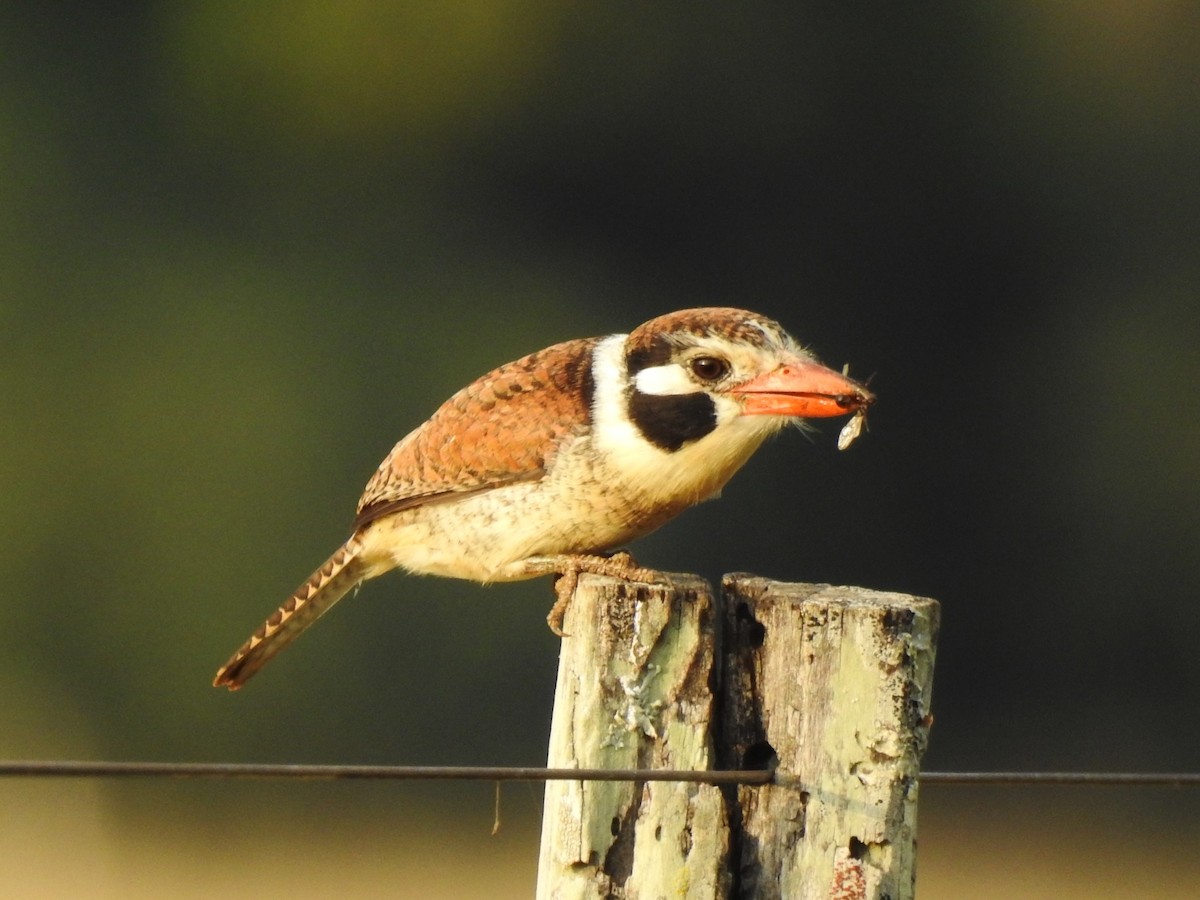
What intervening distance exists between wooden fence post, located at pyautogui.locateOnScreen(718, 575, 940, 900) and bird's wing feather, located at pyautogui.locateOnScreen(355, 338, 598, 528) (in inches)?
58.0

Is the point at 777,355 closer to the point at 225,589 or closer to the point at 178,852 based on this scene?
the point at 178,852

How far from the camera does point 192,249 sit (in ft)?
47.6

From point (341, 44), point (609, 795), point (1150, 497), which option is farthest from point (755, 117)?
point (609, 795)

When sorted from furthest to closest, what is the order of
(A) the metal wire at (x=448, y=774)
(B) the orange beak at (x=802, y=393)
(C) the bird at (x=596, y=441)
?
(C) the bird at (x=596, y=441), (B) the orange beak at (x=802, y=393), (A) the metal wire at (x=448, y=774)

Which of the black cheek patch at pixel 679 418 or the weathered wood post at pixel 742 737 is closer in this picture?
the weathered wood post at pixel 742 737

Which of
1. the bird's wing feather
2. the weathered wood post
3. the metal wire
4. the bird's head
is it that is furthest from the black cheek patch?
the metal wire

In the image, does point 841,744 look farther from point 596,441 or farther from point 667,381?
point 596,441

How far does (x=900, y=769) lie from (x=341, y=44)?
44.7 feet

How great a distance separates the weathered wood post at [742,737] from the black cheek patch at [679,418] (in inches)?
39.4

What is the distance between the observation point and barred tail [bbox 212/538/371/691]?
→ 485cm

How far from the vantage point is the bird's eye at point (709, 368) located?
4.10 m

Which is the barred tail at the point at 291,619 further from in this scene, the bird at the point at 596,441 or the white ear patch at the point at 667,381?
the white ear patch at the point at 667,381

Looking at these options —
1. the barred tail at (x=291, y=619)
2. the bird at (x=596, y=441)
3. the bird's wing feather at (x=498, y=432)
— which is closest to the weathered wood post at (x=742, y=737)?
the bird at (x=596, y=441)

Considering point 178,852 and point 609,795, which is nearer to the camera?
point 609,795
